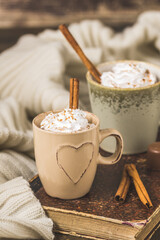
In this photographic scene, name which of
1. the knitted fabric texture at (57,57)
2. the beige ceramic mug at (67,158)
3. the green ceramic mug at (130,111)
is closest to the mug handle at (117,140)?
the beige ceramic mug at (67,158)

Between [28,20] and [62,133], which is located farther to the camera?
[28,20]

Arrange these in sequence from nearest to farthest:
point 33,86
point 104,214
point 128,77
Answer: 1. point 104,214
2. point 128,77
3. point 33,86

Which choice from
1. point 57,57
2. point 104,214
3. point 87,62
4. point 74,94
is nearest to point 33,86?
point 57,57

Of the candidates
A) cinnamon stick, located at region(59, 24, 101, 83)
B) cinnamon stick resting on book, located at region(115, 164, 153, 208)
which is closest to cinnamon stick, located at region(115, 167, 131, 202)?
cinnamon stick resting on book, located at region(115, 164, 153, 208)

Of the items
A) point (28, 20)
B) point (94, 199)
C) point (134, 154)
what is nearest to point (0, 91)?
point (134, 154)

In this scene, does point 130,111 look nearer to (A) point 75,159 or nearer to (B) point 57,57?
(A) point 75,159

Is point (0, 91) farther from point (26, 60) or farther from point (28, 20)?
point (28, 20)
